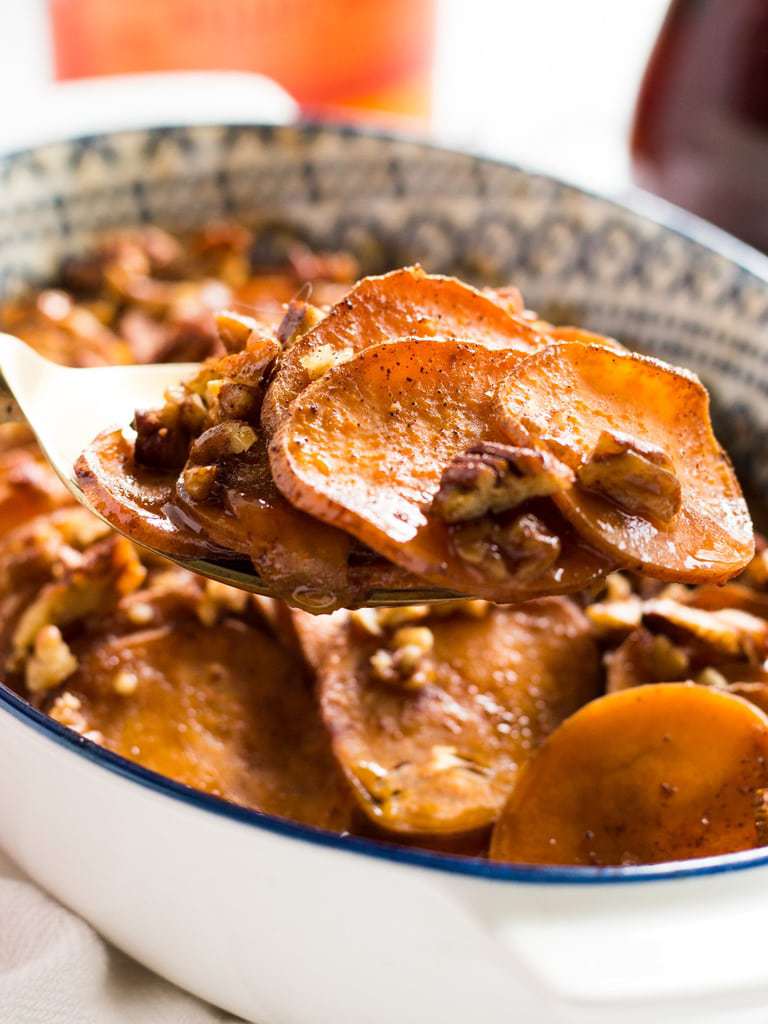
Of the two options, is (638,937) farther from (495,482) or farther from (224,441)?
(224,441)

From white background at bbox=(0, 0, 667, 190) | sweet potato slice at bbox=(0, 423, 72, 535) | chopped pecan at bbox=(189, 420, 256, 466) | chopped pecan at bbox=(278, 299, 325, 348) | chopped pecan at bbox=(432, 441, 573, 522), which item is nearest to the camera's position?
chopped pecan at bbox=(432, 441, 573, 522)

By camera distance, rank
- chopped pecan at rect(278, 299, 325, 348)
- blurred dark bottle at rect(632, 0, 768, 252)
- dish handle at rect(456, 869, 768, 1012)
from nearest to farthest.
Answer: dish handle at rect(456, 869, 768, 1012) < chopped pecan at rect(278, 299, 325, 348) < blurred dark bottle at rect(632, 0, 768, 252)

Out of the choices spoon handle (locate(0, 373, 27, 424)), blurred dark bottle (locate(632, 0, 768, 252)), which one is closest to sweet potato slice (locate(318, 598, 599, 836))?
spoon handle (locate(0, 373, 27, 424))

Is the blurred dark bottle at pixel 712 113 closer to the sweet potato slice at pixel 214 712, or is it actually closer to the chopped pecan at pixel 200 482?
the sweet potato slice at pixel 214 712

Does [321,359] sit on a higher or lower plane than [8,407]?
higher

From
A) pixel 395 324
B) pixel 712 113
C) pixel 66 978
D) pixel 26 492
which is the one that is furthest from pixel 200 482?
pixel 712 113

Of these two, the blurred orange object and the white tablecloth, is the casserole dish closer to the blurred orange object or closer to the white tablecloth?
the white tablecloth
